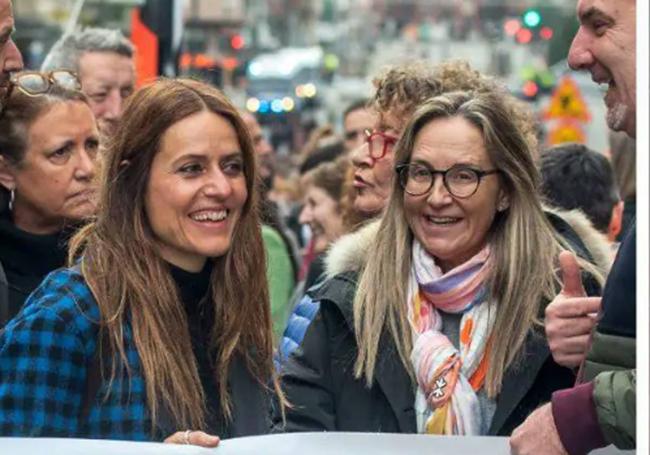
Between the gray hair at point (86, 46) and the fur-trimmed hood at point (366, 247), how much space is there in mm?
2782

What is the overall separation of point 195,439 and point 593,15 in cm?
131

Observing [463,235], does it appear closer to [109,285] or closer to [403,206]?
[403,206]

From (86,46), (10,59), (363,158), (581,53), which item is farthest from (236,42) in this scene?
(581,53)

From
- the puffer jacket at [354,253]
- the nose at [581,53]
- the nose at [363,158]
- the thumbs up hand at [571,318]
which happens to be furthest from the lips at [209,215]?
the nose at [363,158]

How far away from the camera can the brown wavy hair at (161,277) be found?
15.1 feet

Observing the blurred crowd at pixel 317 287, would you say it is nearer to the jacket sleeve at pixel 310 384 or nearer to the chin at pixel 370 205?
the jacket sleeve at pixel 310 384

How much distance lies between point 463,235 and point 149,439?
126 centimetres

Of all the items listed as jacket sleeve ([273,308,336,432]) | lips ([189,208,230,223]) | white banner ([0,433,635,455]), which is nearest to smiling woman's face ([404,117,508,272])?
jacket sleeve ([273,308,336,432])

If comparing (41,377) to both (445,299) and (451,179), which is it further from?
(451,179)

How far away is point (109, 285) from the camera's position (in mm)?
4652

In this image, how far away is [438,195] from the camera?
17.6 feet

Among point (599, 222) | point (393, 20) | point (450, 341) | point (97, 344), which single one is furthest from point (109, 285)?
point (393, 20)

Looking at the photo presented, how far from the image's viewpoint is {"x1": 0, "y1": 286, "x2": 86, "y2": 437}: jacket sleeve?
4.46 metres

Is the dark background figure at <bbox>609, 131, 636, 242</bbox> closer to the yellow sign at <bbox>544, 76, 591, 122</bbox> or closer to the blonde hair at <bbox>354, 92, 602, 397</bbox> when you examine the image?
the blonde hair at <bbox>354, 92, 602, 397</bbox>
